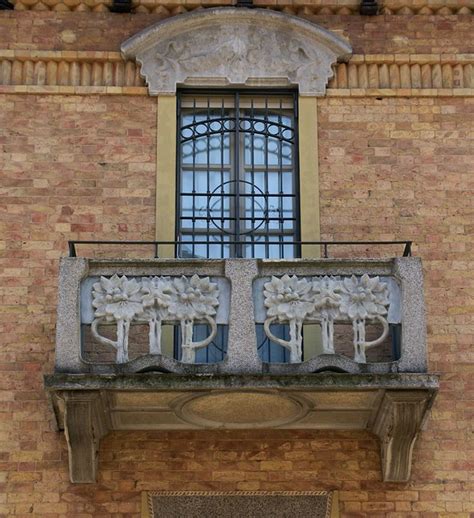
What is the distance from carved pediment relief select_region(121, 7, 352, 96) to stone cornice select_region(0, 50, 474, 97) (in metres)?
0.18

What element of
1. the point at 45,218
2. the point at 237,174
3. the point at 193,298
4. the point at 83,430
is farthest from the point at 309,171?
the point at 83,430

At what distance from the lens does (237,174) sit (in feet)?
54.4

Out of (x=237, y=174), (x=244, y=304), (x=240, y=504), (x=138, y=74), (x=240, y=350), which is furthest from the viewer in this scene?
(x=138, y=74)

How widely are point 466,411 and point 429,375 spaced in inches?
57.0

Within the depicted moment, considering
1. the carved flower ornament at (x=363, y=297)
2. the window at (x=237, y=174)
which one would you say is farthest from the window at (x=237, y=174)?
the carved flower ornament at (x=363, y=297)

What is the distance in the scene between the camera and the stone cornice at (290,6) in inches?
677

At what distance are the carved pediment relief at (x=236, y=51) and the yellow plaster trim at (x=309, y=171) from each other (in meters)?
0.22

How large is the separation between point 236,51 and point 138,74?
113 cm

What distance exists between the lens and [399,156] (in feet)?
54.2

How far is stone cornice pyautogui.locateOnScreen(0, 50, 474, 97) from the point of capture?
16828 millimetres

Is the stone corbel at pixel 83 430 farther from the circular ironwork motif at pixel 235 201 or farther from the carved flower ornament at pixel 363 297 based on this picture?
the circular ironwork motif at pixel 235 201

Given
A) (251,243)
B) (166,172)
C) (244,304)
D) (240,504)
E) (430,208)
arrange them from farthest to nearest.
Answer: (166,172), (430,208), (251,243), (240,504), (244,304)

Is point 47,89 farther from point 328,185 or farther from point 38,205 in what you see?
point 328,185

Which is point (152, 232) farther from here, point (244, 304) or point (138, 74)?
point (244, 304)
